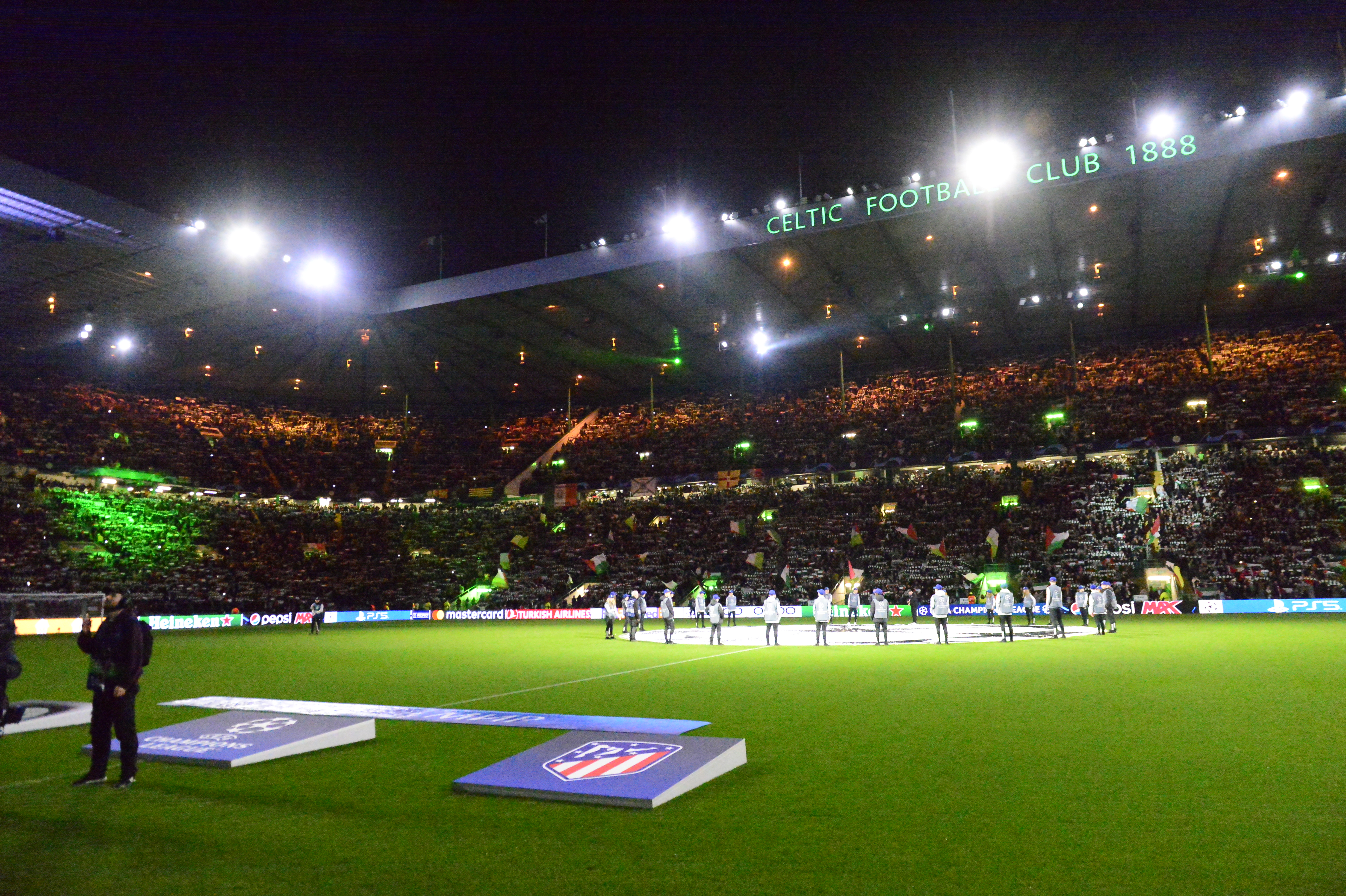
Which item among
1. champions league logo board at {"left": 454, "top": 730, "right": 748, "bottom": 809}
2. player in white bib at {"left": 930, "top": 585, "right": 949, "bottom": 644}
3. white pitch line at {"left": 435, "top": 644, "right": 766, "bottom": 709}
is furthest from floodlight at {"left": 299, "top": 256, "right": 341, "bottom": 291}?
champions league logo board at {"left": 454, "top": 730, "right": 748, "bottom": 809}

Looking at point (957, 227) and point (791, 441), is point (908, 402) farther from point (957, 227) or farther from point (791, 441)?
point (957, 227)

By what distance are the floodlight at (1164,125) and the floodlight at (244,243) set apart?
32.3 meters

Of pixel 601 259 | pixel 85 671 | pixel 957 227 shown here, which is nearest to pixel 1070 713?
pixel 85 671

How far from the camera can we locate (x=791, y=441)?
49.4 metres

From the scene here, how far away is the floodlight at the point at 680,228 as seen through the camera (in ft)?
109

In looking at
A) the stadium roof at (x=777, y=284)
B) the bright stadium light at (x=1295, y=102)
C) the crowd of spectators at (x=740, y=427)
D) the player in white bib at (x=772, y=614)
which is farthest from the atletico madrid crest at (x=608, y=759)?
the crowd of spectators at (x=740, y=427)

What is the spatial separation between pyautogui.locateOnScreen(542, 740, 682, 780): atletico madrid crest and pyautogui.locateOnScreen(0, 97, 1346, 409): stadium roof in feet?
86.8

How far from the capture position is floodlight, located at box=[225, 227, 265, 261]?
32344mm

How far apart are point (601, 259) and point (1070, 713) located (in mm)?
28791

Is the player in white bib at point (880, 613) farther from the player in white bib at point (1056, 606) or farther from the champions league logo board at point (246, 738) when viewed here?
the champions league logo board at point (246, 738)

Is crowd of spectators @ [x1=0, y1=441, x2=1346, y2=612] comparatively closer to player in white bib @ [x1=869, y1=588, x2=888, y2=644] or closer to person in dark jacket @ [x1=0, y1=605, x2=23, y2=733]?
player in white bib @ [x1=869, y1=588, x2=888, y2=644]

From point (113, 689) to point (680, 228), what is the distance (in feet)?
95.1

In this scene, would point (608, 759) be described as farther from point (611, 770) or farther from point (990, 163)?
point (990, 163)

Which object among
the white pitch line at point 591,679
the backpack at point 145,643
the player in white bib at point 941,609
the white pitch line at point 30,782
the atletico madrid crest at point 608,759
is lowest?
the white pitch line at point 591,679
